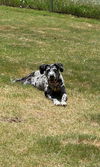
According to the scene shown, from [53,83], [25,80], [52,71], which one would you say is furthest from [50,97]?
[25,80]

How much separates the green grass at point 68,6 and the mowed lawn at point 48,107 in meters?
6.81

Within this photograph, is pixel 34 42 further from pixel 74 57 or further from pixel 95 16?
pixel 95 16

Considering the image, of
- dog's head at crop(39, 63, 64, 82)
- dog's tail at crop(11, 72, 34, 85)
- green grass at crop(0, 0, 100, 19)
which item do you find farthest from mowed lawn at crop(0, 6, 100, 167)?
→ green grass at crop(0, 0, 100, 19)

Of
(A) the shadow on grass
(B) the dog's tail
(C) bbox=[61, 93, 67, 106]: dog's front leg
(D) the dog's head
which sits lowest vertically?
(B) the dog's tail

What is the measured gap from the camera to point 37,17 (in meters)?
26.0

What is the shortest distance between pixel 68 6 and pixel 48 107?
1889 centimetres

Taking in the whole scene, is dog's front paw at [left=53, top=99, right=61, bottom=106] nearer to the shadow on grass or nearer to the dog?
the dog

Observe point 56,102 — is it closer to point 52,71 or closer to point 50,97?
point 50,97

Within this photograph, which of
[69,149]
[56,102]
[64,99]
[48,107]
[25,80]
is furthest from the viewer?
[25,80]

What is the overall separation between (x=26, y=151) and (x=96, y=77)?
6.56m

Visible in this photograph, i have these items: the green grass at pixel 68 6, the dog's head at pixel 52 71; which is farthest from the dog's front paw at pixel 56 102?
the green grass at pixel 68 6

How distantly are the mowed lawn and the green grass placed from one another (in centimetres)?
681

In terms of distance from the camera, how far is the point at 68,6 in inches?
1128

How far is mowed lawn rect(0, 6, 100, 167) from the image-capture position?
7.79 m
